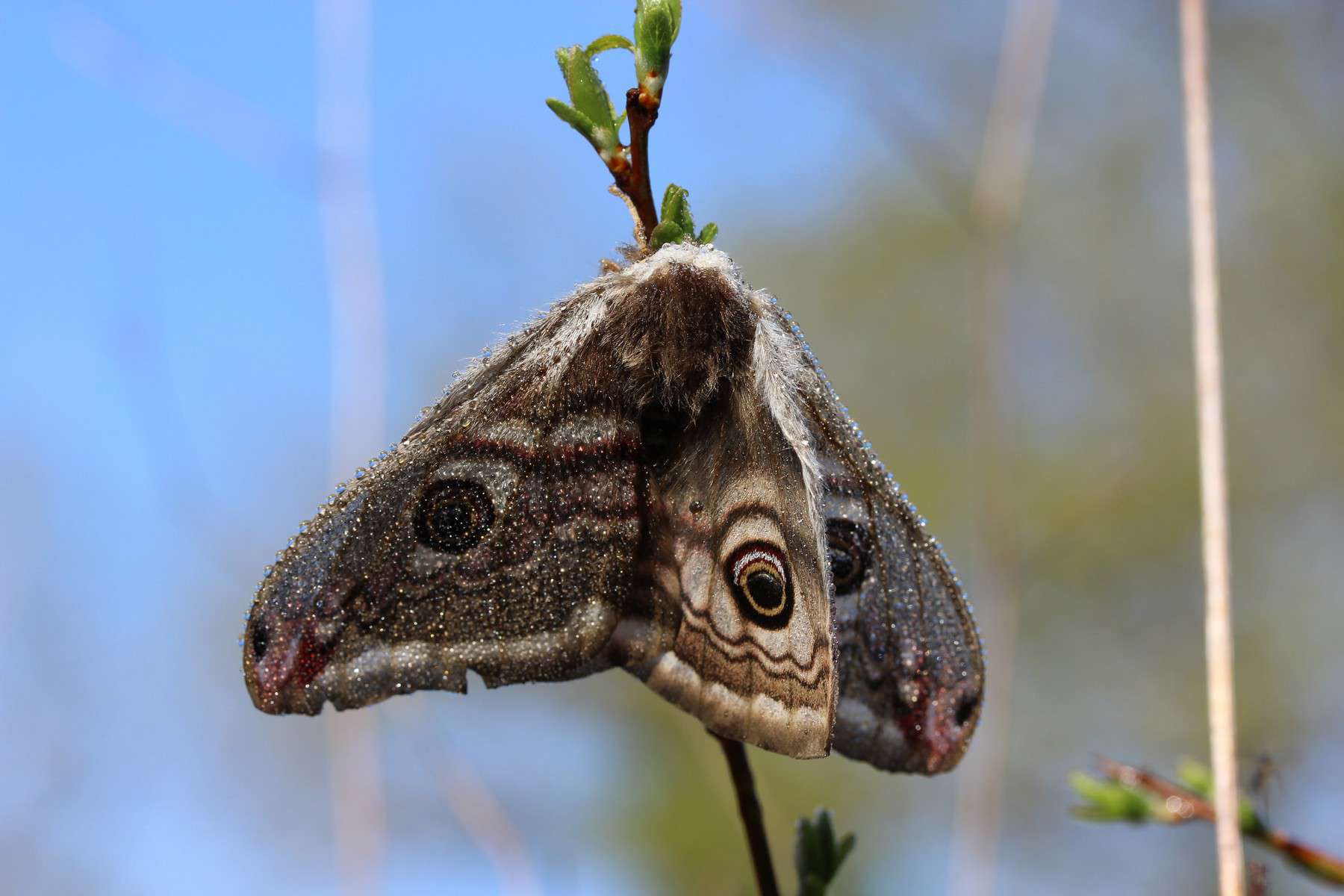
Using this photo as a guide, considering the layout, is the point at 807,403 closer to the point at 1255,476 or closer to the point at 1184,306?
the point at 1184,306

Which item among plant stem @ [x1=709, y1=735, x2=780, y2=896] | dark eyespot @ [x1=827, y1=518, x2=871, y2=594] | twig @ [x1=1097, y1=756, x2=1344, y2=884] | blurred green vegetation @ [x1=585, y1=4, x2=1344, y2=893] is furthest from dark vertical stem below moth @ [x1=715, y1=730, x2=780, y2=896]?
blurred green vegetation @ [x1=585, y1=4, x2=1344, y2=893]

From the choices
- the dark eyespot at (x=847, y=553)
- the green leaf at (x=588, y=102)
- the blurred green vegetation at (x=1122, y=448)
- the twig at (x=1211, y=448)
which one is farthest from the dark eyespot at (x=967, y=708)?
the blurred green vegetation at (x=1122, y=448)

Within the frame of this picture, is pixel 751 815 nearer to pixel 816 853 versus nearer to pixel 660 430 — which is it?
pixel 816 853

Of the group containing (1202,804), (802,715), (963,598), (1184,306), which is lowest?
(802,715)

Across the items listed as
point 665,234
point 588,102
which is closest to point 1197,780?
point 665,234

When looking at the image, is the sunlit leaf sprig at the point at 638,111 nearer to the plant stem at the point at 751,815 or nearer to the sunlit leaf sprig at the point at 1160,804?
the plant stem at the point at 751,815

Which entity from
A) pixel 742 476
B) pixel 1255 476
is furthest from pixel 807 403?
pixel 1255 476
